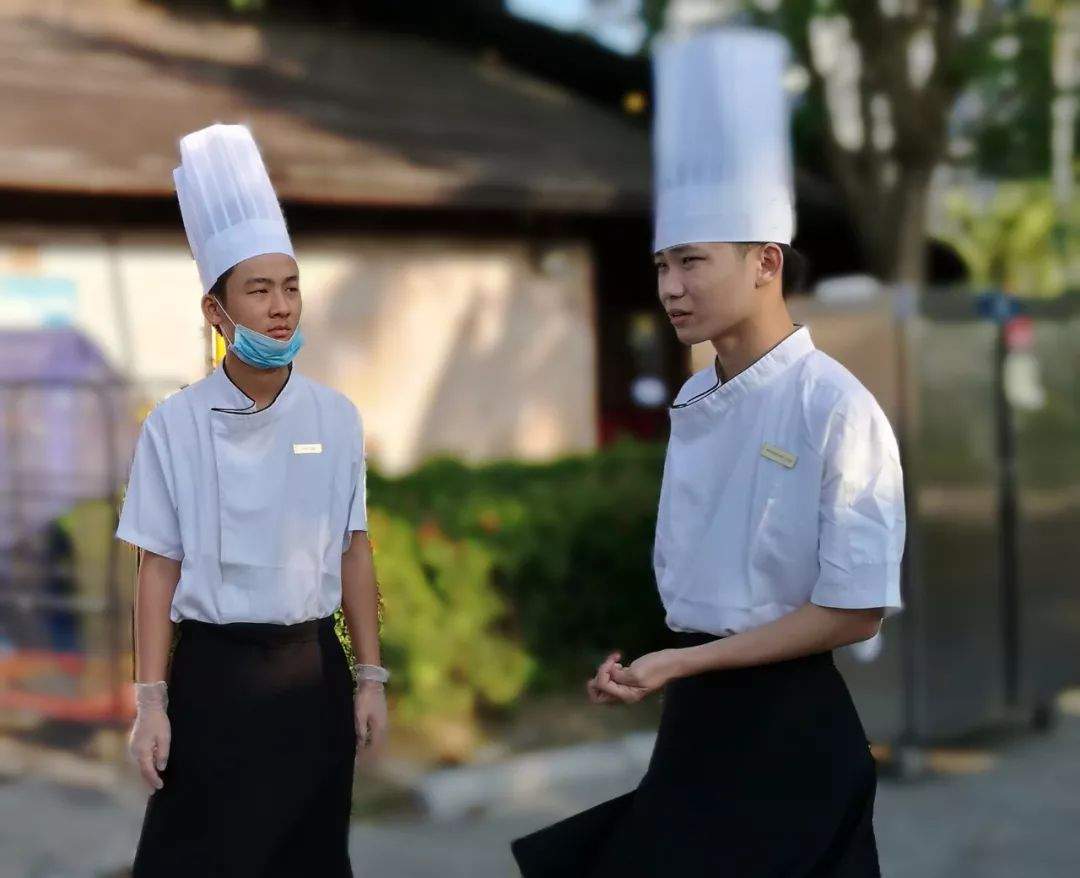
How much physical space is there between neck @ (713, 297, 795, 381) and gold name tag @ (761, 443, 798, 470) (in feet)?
0.54

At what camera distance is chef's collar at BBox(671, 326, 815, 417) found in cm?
274

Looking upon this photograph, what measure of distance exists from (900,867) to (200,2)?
30.8 feet

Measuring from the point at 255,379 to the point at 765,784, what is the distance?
3.80ft

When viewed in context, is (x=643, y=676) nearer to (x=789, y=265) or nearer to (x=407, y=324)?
(x=789, y=265)

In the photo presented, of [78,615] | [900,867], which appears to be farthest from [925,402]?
[78,615]

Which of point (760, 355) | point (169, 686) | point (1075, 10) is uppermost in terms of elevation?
point (1075, 10)

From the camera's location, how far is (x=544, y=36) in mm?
13852

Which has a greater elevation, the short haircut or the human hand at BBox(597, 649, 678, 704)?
the short haircut

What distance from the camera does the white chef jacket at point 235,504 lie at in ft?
9.87

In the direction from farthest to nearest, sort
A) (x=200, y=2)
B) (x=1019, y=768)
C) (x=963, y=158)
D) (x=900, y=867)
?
1. (x=200, y=2)
2. (x=963, y=158)
3. (x=1019, y=768)
4. (x=900, y=867)

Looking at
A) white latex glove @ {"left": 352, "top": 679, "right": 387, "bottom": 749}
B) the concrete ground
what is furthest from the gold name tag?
the concrete ground

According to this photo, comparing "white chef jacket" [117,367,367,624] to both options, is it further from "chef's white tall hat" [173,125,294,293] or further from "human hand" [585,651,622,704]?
"human hand" [585,651,622,704]

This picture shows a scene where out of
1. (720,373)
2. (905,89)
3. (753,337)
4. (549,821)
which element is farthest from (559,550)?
(905,89)

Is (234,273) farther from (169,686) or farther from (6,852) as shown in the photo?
(6,852)
